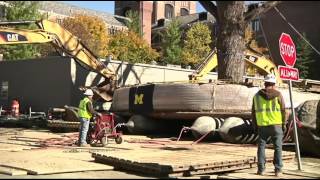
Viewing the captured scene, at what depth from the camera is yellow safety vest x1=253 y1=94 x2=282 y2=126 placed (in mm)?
10375

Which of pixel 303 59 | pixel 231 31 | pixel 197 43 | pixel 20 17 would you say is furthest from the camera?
pixel 303 59

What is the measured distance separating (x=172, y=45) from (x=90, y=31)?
996cm

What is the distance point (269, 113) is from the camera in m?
10.4

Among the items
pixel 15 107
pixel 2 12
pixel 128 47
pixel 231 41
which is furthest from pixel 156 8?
pixel 231 41

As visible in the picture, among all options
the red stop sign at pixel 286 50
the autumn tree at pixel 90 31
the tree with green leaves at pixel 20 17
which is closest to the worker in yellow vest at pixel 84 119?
the red stop sign at pixel 286 50

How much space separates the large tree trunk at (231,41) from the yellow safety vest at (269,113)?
8.92 meters

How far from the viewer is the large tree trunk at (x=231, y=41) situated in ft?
62.5

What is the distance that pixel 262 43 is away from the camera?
77438 millimetres

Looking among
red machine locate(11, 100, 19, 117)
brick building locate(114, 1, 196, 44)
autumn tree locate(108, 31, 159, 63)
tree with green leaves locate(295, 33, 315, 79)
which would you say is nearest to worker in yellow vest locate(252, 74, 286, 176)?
red machine locate(11, 100, 19, 117)

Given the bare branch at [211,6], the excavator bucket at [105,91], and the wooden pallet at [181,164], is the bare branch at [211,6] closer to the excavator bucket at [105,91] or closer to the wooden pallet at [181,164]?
the wooden pallet at [181,164]

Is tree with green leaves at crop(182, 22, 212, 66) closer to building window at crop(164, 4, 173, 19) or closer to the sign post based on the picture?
the sign post

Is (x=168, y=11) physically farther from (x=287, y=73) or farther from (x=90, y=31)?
(x=287, y=73)

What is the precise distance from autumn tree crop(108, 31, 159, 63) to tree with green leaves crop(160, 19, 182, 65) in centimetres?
166

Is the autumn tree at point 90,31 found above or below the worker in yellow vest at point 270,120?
above
